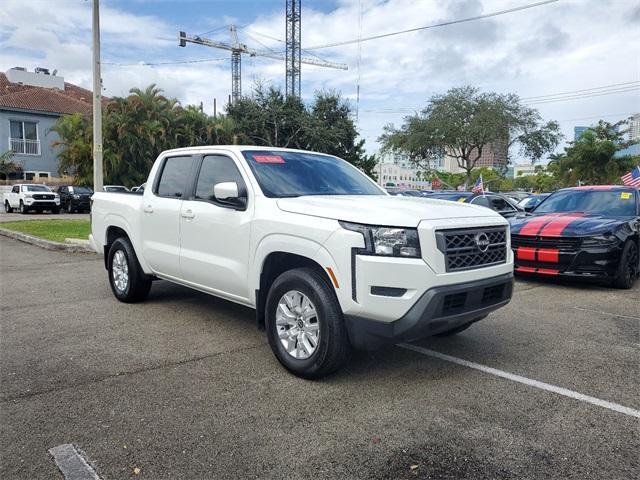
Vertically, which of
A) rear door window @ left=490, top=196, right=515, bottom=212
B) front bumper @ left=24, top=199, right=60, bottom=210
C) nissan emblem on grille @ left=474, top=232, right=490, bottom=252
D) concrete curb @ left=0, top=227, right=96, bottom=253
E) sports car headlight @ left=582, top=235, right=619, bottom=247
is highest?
rear door window @ left=490, top=196, right=515, bottom=212

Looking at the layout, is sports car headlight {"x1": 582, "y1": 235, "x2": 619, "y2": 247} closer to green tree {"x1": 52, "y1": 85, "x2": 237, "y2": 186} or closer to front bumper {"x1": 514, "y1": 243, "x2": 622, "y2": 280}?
front bumper {"x1": 514, "y1": 243, "x2": 622, "y2": 280}

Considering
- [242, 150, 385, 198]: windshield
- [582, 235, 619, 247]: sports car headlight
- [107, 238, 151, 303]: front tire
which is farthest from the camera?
[582, 235, 619, 247]: sports car headlight

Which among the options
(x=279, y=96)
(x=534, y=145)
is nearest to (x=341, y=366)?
(x=279, y=96)

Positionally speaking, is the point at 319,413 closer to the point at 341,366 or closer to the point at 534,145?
the point at 341,366

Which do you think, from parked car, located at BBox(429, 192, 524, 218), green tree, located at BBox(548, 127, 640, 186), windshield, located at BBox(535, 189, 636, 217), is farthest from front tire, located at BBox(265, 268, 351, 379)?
green tree, located at BBox(548, 127, 640, 186)

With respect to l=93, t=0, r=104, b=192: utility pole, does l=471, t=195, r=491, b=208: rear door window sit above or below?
below

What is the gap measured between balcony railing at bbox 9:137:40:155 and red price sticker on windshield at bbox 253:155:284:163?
37.1 m

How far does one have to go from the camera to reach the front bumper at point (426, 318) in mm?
3699

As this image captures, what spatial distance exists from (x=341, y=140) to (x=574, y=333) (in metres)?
34.3

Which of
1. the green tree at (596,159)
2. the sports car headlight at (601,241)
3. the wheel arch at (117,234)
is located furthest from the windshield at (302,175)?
the green tree at (596,159)

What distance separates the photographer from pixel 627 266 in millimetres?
8102

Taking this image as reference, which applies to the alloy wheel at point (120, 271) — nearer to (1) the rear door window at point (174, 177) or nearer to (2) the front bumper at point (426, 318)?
(1) the rear door window at point (174, 177)

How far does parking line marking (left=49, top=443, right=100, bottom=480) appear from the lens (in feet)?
9.22

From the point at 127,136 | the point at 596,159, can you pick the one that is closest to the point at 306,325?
the point at 127,136
